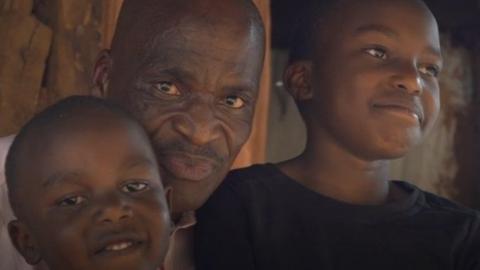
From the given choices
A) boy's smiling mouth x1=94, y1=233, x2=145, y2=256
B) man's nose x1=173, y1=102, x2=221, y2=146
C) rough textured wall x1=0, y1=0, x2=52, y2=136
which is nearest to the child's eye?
man's nose x1=173, y1=102, x2=221, y2=146

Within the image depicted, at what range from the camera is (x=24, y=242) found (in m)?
1.38

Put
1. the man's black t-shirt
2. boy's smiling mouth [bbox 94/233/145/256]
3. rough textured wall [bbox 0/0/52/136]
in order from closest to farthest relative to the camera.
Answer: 1. boy's smiling mouth [bbox 94/233/145/256]
2. the man's black t-shirt
3. rough textured wall [bbox 0/0/52/136]

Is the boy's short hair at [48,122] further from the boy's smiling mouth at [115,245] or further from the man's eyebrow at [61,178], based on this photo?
the boy's smiling mouth at [115,245]

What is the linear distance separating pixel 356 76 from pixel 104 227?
1.96 ft

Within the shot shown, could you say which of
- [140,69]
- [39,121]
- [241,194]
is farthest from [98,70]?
[241,194]

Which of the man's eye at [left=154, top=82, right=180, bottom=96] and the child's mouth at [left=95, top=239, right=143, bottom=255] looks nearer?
the child's mouth at [left=95, top=239, right=143, bottom=255]

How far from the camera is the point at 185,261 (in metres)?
1.64

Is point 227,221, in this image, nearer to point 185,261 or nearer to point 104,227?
point 185,261

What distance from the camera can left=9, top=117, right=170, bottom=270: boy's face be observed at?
1297 millimetres

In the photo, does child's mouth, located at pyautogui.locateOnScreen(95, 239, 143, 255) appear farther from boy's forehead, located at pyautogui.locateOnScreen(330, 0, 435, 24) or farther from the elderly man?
boy's forehead, located at pyautogui.locateOnScreen(330, 0, 435, 24)

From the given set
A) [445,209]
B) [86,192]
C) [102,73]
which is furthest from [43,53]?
[445,209]

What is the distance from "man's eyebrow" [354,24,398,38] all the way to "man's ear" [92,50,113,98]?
487 millimetres

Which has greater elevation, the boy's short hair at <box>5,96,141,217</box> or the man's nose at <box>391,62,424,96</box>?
the man's nose at <box>391,62,424,96</box>

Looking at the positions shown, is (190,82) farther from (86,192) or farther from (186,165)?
(86,192)
